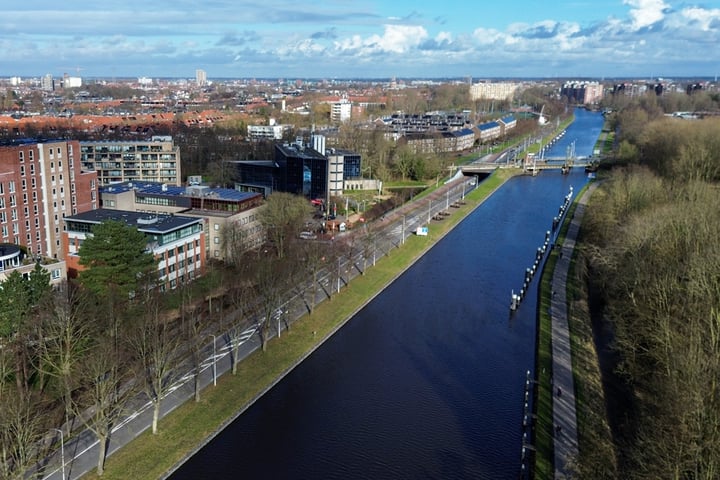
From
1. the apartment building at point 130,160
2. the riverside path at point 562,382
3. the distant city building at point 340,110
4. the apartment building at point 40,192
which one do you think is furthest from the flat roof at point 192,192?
the distant city building at point 340,110

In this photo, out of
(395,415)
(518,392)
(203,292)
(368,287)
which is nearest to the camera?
(395,415)

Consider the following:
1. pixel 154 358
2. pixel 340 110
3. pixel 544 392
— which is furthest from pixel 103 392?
pixel 340 110

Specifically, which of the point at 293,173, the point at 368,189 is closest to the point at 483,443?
the point at 293,173

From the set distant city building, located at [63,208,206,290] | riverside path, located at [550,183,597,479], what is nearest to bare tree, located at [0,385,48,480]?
distant city building, located at [63,208,206,290]

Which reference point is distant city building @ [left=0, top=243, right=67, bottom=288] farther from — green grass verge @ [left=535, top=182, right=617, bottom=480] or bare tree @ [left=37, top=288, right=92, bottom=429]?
green grass verge @ [left=535, top=182, right=617, bottom=480]

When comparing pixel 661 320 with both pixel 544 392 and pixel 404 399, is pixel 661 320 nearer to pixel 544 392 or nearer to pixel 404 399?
pixel 544 392

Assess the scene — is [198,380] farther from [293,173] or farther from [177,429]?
[293,173]
